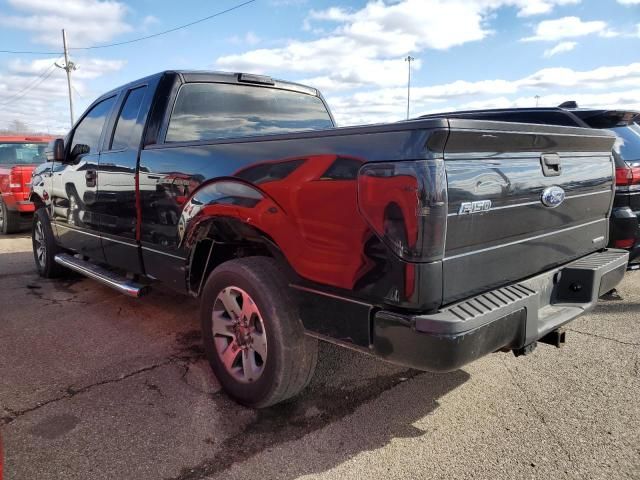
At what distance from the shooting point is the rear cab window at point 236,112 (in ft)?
12.4

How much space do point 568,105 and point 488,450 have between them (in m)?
4.47

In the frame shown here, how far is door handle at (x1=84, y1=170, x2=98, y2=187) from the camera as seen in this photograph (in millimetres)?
4336

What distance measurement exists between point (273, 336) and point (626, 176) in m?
3.44

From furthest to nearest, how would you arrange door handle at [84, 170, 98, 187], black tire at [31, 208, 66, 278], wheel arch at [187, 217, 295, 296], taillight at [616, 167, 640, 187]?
1. black tire at [31, 208, 66, 278]
2. door handle at [84, 170, 98, 187]
3. taillight at [616, 167, 640, 187]
4. wheel arch at [187, 217, 295, 296]

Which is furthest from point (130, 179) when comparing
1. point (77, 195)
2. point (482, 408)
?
point (482, 408)

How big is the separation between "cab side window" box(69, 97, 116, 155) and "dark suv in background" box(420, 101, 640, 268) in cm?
432

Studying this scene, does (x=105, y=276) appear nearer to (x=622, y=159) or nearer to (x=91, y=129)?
(x=91, y=129)

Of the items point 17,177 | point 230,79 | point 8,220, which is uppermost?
point 230,79

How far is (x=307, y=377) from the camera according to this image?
275cm

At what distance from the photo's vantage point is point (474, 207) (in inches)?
84.4

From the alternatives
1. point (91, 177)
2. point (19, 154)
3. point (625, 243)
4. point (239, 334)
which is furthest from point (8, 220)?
point (625, 243)

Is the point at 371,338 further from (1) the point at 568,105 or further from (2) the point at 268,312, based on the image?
(1) the point at 568,105

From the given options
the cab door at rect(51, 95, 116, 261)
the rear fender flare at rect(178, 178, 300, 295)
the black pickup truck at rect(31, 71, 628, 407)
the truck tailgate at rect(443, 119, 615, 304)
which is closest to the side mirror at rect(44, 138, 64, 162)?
the cab door at rect(51, 95, 116, 261)

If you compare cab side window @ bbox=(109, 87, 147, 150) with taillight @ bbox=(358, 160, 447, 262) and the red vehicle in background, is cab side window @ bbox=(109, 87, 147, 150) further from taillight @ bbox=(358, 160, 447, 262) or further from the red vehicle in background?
the red vehicle in background
